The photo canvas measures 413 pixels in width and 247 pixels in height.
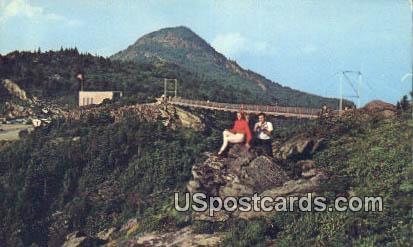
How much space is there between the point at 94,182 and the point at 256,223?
24340 millimetres

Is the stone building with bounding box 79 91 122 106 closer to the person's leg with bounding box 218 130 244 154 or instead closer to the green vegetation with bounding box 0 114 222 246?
the green vegetation with bounding box 0 114 222 246

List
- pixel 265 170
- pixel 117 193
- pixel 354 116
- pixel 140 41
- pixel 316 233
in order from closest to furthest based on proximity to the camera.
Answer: pixel 316 233, pixel 265 170, pixel 354 116, pixel 117 193, pixel 140 41

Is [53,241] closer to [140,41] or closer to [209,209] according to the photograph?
[209,209]

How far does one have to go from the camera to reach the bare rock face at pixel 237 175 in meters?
34.8

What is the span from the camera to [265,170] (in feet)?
115

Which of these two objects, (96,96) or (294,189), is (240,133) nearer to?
(294,189)

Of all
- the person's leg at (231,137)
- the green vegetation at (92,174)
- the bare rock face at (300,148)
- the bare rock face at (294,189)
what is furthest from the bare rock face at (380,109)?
the green vegetation at (92,174)

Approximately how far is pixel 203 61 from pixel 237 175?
287 feet

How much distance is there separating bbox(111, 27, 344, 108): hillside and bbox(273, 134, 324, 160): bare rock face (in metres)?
55.2

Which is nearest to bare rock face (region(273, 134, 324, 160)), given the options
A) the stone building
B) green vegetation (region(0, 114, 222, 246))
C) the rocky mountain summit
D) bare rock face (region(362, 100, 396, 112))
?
the rocky mountain summit

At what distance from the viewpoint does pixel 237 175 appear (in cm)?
3556

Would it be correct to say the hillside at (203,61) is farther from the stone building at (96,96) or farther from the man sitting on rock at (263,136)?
the man sitting on rock at (263,136)

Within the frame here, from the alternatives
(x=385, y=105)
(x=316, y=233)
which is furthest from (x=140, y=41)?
(x=316, y=233)

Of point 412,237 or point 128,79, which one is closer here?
point 412,237
